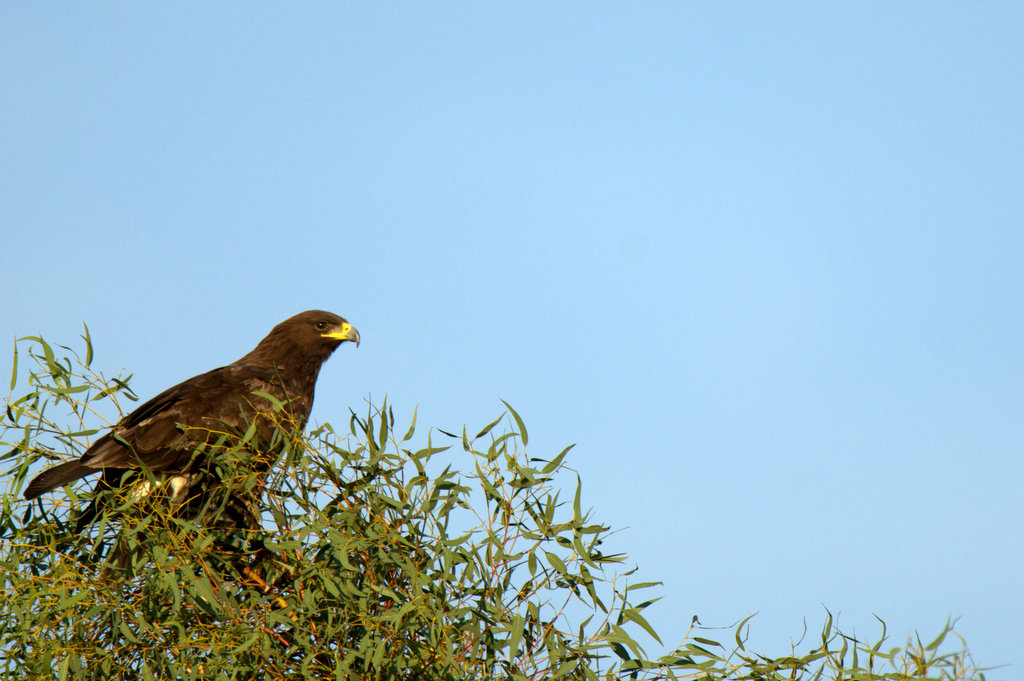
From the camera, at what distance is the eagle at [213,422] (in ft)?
14.1

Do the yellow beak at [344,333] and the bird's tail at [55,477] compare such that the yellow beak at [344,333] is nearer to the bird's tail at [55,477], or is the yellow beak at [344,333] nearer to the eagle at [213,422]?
the eagle at [213,422]

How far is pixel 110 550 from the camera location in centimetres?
407

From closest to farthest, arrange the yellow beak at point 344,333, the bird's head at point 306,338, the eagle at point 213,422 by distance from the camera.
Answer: the eagle at point 213,422 → the bird's head at point 306,338 → the yellow beak at point 344,333

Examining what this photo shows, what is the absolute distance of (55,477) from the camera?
14.7 ft

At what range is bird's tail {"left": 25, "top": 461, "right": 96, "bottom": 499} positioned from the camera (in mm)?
4379

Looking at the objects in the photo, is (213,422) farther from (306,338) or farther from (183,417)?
(306,338)

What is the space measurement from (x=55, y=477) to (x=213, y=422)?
4.55 feet

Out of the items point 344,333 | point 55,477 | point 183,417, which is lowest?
point 55,477

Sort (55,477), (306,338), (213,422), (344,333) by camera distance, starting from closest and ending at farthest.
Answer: (55,477)
(213,422)
(306,338)
(344,333)

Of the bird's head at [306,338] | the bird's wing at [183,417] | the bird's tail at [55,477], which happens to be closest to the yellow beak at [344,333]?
the bird's head at [306,338]

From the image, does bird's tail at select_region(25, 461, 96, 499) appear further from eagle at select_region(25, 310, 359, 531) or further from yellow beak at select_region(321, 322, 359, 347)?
yellow beak at select_region(321, 322, 359, 347)

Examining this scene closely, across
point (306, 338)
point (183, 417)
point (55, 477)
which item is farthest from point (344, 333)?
point (55, 477)

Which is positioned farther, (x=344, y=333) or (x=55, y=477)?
(x=344, y=333)

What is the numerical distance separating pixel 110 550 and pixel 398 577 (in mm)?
1377
